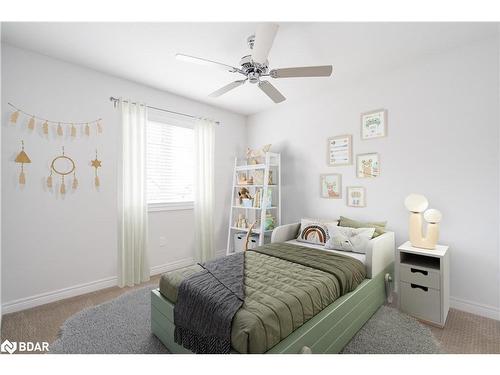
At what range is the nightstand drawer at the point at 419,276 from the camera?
7.01 feet

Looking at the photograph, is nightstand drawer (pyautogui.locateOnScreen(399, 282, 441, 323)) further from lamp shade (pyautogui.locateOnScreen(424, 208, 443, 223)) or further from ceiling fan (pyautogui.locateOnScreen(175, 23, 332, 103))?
ceiling fan (pyautogui.locateOnScreen(175, 23, 332, 103))

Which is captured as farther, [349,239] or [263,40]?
[349,239]

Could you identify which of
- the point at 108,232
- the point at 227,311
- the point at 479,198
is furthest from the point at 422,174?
the point at 108,232

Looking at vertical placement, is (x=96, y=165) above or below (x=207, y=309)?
above

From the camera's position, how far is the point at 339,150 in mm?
3260

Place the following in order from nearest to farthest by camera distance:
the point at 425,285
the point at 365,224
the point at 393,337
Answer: the point at 393,337
the point at 425,285
the point at 365,224

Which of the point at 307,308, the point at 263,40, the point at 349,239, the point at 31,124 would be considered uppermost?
the point at 263,40

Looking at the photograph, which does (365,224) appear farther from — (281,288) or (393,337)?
(281,288)

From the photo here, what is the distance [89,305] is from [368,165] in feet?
11.0

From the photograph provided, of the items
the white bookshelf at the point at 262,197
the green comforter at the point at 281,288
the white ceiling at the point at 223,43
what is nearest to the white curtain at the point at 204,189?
the white bookshelf at the point at 262,197

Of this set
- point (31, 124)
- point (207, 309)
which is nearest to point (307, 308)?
point (207, 309)

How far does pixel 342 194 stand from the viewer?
10.7 feet

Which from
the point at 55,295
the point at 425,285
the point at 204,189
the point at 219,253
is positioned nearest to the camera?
the point at 425,285

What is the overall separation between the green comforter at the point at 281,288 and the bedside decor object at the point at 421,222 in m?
0.62
